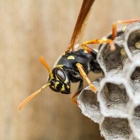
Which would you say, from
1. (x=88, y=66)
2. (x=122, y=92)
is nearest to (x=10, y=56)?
(x=88, y=66)

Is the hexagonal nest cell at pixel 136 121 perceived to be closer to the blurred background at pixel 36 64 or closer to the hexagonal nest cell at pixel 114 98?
the hexagonal nest cell at pixel 114 98

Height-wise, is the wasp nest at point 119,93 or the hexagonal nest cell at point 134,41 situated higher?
the hexagonal nest cell at point 134,41

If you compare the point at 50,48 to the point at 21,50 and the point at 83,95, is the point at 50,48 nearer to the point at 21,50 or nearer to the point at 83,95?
the point at 21,50

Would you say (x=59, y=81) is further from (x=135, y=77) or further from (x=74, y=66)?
(x=135, y=77)

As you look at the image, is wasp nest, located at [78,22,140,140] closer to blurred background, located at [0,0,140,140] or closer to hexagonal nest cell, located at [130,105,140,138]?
hexagonal nest cell, located at [130,105,140,138]

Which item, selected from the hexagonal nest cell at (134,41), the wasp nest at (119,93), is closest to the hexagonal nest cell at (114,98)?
the wasp nest at (119,93)

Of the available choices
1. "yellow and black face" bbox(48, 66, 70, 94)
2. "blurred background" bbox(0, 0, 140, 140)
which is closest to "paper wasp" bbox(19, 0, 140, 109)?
"yellow and black face" bbox(48, 66, 70, 94)

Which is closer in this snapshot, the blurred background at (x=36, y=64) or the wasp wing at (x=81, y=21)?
the wasp wing at (x=81, y=21)
